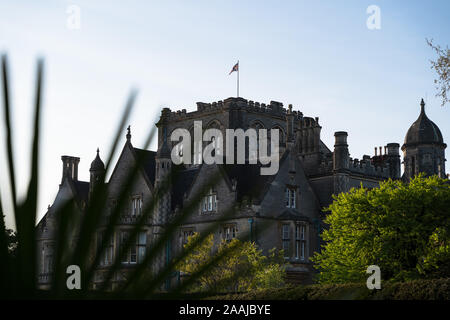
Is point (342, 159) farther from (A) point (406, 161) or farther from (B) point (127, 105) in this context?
(B) point (127, 105)

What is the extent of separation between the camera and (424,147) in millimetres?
67812

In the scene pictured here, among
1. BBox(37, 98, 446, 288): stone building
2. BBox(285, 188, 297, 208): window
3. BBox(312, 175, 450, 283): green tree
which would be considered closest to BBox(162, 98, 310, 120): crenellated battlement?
BBox(37, 98, 446, 288): stone building

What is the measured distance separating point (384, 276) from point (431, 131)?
3646cm

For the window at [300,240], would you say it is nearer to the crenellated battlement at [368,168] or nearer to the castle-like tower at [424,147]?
the crenellated battlement at [368,168]

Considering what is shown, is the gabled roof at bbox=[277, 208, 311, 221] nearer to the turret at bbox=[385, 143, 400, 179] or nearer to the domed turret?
the turret at bbox=[385, 143, 400, 179]

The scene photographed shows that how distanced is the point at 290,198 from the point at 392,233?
42.5 feet

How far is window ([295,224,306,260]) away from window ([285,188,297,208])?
1611 mm

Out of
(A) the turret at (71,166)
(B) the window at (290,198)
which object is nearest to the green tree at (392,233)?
(B) the window at (290,198)

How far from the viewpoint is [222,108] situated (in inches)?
2477

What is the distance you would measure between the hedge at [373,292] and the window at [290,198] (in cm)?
2246

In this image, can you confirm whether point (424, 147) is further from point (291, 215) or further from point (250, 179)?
point (291, 215)

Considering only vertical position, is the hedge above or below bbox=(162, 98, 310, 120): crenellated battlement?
below

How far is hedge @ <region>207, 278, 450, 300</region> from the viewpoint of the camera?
19.7 meters

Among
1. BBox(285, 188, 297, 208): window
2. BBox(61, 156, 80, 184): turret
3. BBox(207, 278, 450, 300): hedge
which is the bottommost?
BBox(207, 278, 450, 300): hedge
